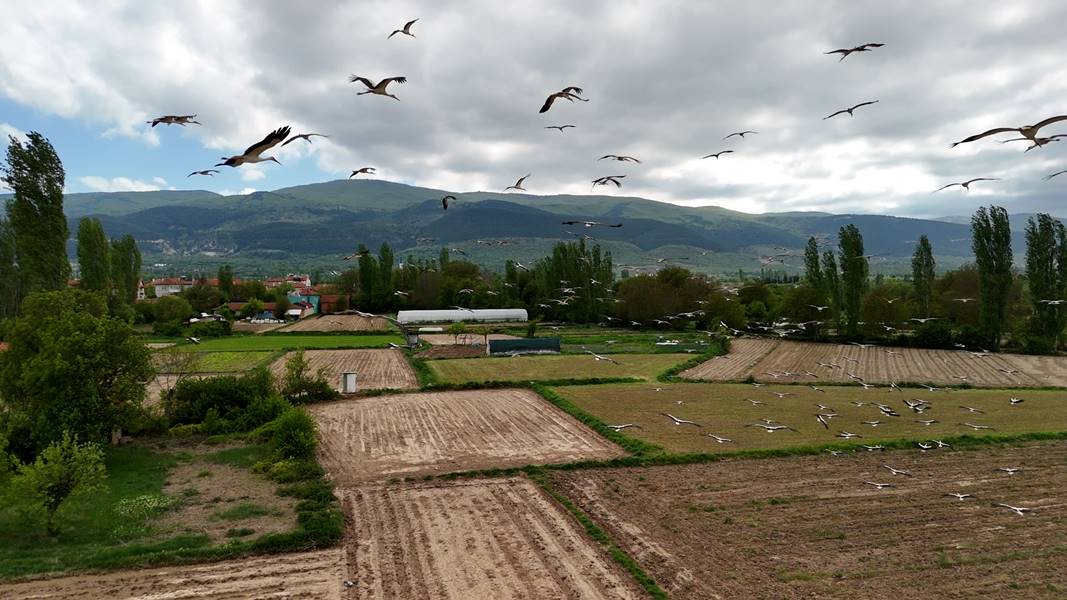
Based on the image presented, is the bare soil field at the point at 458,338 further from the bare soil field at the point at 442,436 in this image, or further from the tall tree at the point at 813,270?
the tall tree at the point at 813,270

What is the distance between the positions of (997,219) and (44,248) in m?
94.3

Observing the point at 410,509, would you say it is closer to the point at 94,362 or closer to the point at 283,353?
the point at 94,362

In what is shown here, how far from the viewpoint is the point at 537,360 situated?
6041 centimetres

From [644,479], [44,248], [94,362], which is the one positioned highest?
[44,248]

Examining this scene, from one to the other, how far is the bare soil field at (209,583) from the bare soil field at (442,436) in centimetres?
770

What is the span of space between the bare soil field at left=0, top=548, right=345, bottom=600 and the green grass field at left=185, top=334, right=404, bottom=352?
2144 inches

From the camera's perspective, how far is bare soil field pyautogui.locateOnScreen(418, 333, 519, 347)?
243 feet

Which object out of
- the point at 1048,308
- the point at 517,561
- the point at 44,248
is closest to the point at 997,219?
the point at 1048,308

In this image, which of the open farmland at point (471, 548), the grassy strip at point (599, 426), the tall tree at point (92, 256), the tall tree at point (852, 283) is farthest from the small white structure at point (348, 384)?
the tall tree at point (852, 283)

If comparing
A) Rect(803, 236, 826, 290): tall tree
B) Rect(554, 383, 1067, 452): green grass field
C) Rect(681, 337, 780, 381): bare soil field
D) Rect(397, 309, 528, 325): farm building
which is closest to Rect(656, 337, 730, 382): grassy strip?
Rect(681, 337, 780, 381): bare soil field

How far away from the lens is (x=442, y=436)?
30859 millimetres

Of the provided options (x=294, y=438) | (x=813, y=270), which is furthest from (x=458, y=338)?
(x=294, y=438)

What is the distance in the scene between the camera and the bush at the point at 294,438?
85.8 ft

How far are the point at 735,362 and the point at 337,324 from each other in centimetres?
6437
